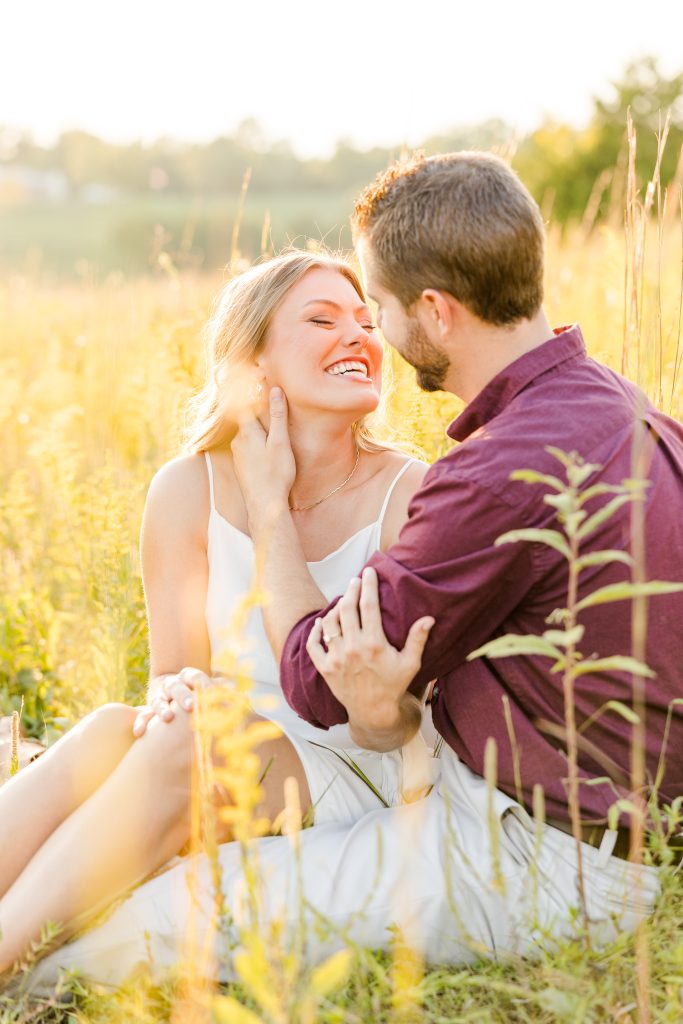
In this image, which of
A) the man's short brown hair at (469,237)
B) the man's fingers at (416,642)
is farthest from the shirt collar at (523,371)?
the man's fingers at (416,642)

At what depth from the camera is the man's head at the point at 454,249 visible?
7.04ft

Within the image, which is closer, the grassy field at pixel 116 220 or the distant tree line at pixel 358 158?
the distant tree line at pixel 358 158

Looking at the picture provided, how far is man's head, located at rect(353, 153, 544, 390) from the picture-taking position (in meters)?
2.15

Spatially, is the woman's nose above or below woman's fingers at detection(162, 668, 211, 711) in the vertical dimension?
above

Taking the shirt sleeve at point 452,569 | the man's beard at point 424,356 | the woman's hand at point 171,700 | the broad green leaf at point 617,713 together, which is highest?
the man's beard at point 424,356

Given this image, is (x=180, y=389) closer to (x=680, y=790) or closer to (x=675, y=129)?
(x=680, y=790)

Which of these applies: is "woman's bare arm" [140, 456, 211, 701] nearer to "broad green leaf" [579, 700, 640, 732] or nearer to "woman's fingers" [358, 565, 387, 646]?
"woman's fingers" [358, 565, 387, 646]

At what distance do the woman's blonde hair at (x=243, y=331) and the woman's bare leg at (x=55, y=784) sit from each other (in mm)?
913

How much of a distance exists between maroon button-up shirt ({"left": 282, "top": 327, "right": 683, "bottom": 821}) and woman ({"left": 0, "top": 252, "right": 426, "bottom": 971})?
1.17 ft

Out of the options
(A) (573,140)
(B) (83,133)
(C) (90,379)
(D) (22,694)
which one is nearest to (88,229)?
(B) (83,133)

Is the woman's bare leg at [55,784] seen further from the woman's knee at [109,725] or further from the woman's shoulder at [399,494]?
the woman's shoulder at [399,494]

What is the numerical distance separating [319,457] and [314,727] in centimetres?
74

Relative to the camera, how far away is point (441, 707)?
2266 mm

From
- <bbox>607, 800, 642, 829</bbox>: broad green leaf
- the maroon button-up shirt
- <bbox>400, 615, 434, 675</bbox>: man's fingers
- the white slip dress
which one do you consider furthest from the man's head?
<bbox>607, 800, 642, 829</bbox>: broad green leaf
